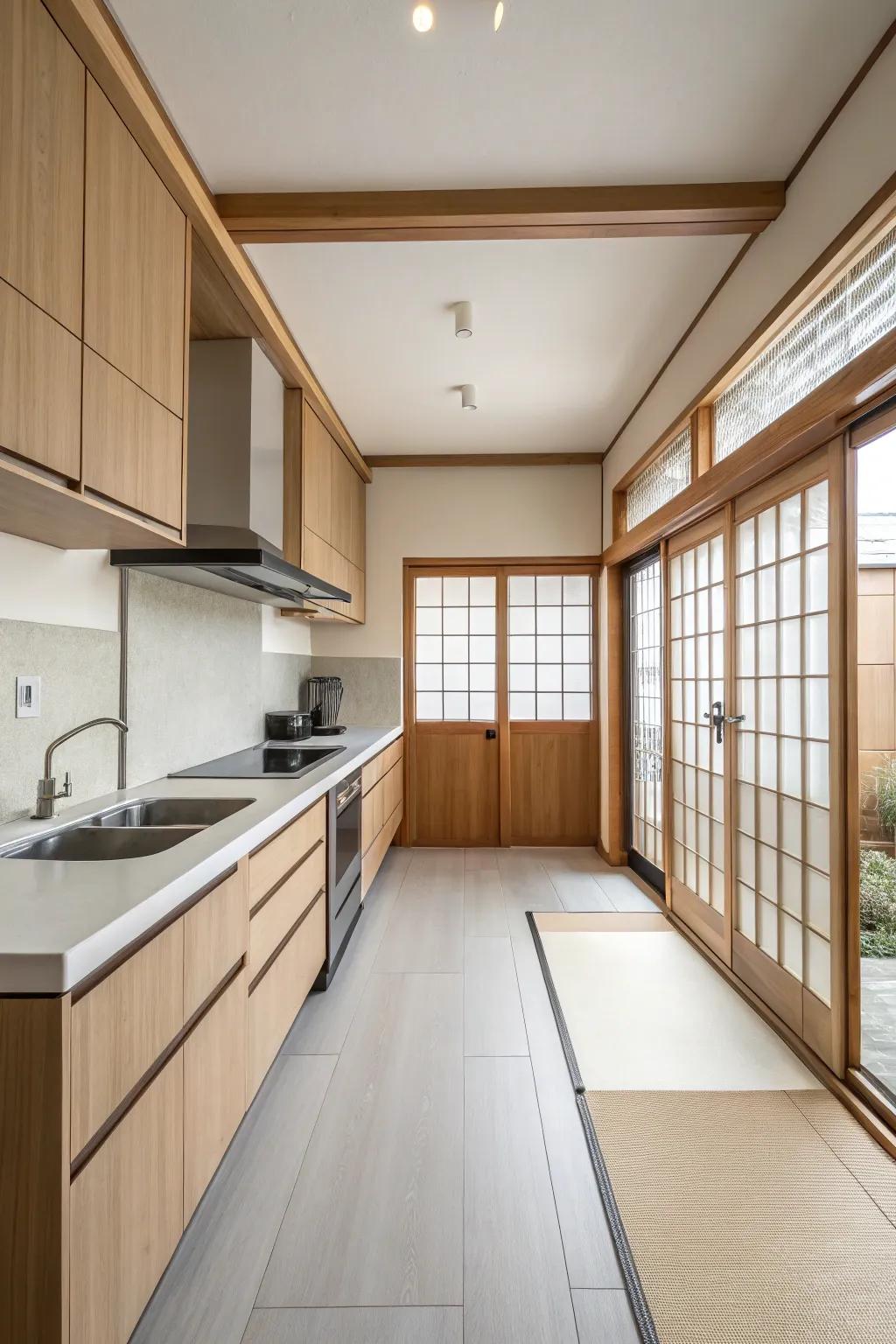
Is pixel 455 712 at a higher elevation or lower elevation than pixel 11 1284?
higher

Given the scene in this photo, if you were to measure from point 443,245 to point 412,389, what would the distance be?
1.31 meters

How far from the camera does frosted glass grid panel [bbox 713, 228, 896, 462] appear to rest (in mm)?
1749

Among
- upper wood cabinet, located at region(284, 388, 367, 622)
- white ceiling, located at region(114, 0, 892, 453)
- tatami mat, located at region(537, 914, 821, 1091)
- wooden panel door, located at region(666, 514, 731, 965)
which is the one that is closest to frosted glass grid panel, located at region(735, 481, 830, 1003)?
wooden panel door, located at region(666, 514, 731, 965)

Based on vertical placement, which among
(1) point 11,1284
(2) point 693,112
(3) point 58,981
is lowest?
(1) point 11,1284

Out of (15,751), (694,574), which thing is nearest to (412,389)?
(694,574)

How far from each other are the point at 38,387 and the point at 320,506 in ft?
7.83

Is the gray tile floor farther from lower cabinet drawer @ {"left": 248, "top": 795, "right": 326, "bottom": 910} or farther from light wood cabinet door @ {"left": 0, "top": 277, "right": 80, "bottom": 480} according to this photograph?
light wood cabinet door @ {"left": 0, "top": 277, "right": 80, "bottom": 480}

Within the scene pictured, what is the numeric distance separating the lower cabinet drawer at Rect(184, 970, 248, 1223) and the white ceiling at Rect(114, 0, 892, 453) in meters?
2.27

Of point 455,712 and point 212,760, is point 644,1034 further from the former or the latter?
point 455,712

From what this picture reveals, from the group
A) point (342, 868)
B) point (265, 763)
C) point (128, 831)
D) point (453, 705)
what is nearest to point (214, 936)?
point (128, 831)

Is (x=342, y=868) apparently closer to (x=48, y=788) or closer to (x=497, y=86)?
(x=48, y=788)

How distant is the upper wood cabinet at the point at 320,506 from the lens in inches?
129

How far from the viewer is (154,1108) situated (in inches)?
47.1

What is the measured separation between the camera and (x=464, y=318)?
280cm
